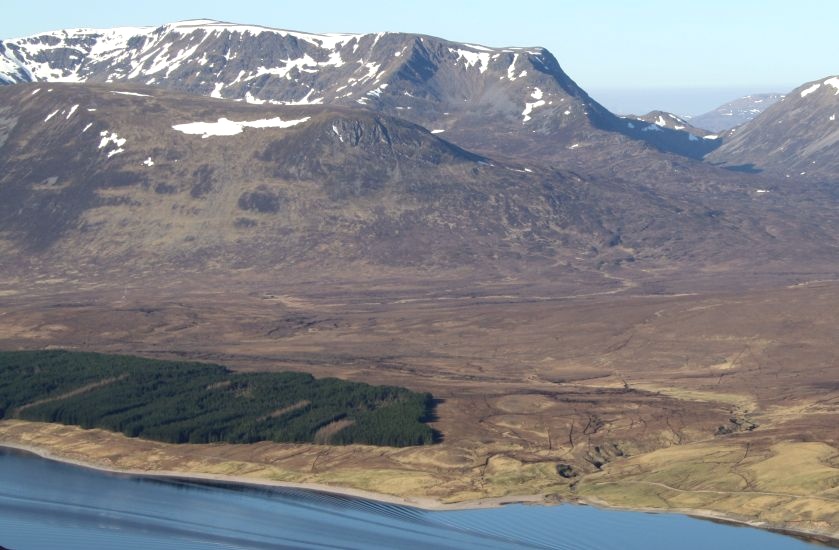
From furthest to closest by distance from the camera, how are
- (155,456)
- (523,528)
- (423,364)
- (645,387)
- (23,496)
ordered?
(423,364)
(645,387)
(155,456)
(23,496)
(523,528)

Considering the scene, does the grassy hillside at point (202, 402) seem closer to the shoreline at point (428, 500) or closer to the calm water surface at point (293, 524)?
the shoreline at point (428, 500)

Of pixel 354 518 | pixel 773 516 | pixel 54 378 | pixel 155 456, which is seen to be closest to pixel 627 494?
pixel 773 516

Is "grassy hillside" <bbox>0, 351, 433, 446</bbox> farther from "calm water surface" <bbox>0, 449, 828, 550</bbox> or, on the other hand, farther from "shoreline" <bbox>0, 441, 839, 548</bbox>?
"calm water surface" <bbox>0, 449, 828, 550</bbox>

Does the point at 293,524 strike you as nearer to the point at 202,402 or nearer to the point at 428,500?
the point at 428,500

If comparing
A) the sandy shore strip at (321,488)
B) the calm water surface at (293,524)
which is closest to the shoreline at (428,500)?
the sandy shore strip at (321,488)

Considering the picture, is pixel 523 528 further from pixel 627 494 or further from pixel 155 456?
pixel 155 456

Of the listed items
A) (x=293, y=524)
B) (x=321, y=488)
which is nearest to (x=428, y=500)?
(x=321, y=488)

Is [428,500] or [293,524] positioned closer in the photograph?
[293,524]
